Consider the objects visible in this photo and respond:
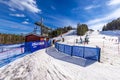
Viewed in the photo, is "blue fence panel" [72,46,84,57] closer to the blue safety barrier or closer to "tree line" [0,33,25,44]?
the blue safety barrier

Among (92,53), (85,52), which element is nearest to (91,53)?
(92,53)

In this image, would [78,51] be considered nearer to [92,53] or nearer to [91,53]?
[91,53]

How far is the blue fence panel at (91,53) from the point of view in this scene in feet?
29.0

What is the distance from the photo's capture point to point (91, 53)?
9.26 m

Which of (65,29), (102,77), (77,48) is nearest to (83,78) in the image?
(102,77)

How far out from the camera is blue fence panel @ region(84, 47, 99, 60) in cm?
882

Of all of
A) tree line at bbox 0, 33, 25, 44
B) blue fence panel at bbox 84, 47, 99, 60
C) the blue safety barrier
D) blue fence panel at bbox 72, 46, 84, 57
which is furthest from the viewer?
tree line at bbox 0, 33, 25, 44

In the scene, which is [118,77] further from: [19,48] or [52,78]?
[19,48]

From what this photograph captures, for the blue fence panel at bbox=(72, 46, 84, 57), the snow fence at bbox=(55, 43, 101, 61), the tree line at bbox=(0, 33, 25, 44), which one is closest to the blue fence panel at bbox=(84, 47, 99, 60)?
the snow fence at bbox=(55, 43, 101, 61)

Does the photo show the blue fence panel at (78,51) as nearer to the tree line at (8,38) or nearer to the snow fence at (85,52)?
the snow fence at (85,52)

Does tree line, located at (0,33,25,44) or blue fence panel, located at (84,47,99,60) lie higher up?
tree line, located at (0,33,25,44)

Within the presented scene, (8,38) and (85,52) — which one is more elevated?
(8,38)

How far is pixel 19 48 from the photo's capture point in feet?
45.5

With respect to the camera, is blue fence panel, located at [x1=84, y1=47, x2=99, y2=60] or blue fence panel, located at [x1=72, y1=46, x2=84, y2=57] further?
blue fence panel, located at [x1=72, y1=46, x2=84, y2=57]
